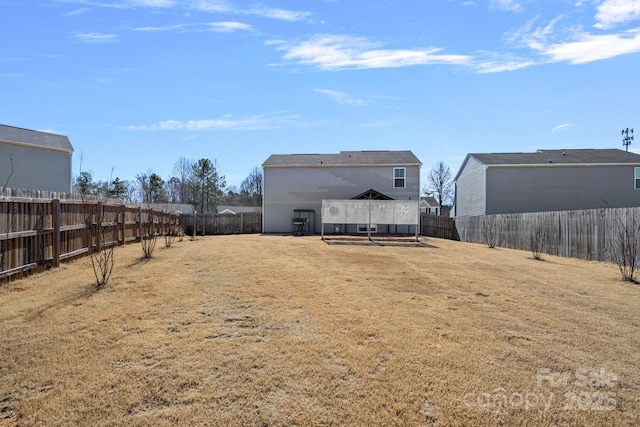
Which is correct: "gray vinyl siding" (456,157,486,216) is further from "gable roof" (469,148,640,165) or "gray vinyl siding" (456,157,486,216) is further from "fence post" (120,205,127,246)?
"fence post" (120,205,127,246)

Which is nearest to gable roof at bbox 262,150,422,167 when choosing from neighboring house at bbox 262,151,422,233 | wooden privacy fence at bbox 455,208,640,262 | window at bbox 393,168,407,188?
neighboring house at bbox 262,151,422,233

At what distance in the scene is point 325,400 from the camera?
235cm

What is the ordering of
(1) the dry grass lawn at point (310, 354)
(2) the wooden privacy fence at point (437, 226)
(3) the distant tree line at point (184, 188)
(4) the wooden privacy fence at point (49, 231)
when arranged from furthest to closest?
(3) the distant tree line at point (184, 188), (2) the wooden privacy fence at point (437, 226), (4) the wooden privacy fence at point (49, 231), (1) the dry grass lawn at point (310, 354)

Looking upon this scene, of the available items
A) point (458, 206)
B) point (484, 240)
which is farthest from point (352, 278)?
point (458, 206)

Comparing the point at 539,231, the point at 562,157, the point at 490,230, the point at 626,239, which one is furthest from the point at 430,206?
the point at 626,239

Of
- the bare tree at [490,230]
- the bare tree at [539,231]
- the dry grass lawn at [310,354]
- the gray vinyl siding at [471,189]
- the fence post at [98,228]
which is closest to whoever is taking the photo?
the dry grass lawn at [310,354]

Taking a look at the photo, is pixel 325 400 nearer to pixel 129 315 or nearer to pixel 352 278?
pixel 129 315

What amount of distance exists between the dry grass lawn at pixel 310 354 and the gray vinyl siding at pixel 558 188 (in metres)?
16.7

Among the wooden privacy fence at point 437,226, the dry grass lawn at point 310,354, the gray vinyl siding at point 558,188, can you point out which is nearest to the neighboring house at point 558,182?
the gray vinyl siding at point 558,188

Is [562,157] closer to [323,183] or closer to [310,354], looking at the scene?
[323,183]

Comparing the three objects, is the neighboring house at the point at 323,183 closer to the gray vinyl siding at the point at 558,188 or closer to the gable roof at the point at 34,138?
the gray vinyl siding at the point at 558,188

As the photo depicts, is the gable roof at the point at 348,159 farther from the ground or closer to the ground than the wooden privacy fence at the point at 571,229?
farther from the ground

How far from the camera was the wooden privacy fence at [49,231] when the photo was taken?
17.5 feet

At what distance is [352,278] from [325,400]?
4158 mm
